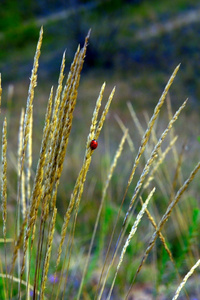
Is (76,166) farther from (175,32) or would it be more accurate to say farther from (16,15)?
(16,15)

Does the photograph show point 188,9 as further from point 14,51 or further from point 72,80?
point 72,80

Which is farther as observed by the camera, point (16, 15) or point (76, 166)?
point (16, 15)

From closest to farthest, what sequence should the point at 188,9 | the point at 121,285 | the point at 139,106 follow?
1. the point at 121,285
2. the point at 139,106
3. the point at 188,9

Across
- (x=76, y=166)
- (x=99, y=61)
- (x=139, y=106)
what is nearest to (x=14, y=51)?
(x=99, y=61)

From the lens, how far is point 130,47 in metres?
19.4

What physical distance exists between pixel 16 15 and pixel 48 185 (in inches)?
1188

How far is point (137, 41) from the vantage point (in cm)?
1950

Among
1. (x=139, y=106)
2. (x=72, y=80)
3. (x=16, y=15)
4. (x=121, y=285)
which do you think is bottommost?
(x=121, y=285)

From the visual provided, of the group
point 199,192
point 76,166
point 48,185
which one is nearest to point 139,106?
point 76,166

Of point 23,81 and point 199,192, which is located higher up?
point 23,81

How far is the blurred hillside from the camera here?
1575 cm

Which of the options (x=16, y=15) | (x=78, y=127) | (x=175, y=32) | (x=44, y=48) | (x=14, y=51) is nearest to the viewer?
(x=78, y=127)

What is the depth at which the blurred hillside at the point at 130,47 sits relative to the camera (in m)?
15.8

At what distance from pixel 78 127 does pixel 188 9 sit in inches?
520
